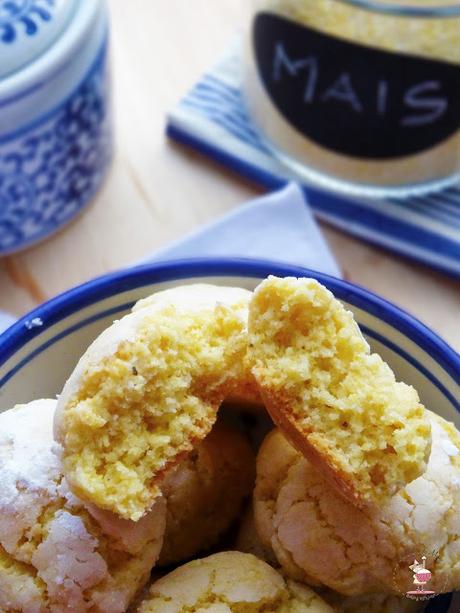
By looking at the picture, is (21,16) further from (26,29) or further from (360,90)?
(360,90)

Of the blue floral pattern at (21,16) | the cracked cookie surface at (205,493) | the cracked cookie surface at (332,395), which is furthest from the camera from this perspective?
the blue floral pattern at (21,16)

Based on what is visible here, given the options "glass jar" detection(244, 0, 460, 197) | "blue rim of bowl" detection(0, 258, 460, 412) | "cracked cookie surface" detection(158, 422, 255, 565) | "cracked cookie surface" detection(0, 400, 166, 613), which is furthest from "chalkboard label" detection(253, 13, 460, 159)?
A: "cracked cookie surface" detection(0, 400, 166, 613)

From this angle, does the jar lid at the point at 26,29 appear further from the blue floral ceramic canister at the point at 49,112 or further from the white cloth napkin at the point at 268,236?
the white cloth napkin at the point at 268,236

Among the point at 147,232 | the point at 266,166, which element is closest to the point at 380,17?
the point at 266,166

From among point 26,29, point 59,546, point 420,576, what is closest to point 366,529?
point 420,576

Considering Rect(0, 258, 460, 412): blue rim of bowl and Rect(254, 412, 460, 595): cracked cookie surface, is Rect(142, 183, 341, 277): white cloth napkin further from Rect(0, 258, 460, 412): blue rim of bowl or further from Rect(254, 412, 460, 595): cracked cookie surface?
Rect(254, 412, 460, 595): cracked cookie surface

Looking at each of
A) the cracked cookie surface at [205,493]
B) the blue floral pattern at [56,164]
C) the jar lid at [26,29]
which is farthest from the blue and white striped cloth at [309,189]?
the cracked cookie surface at [205,493]
